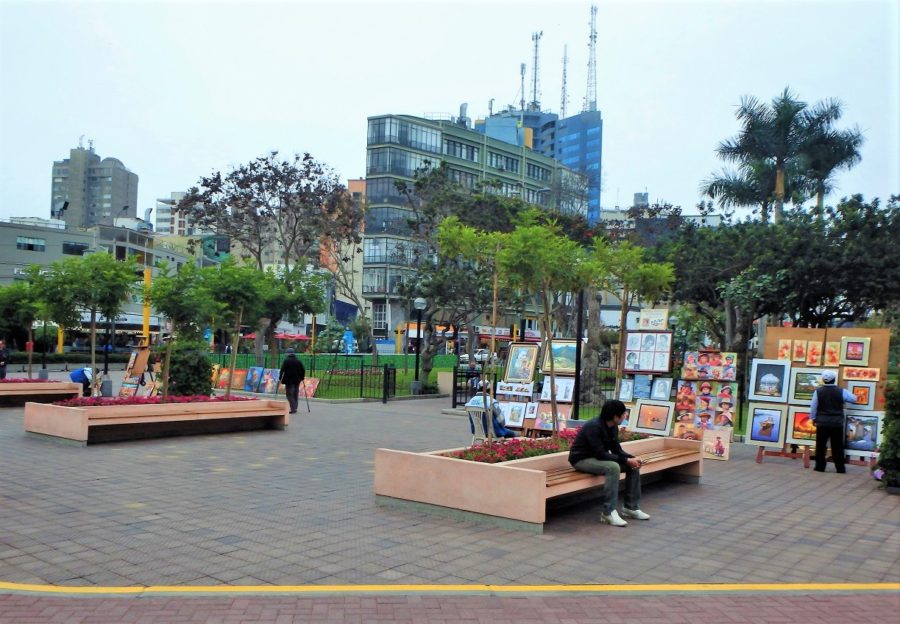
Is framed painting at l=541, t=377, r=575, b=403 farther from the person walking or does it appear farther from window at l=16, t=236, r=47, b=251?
window at l=16, t=236, r=47, b=251

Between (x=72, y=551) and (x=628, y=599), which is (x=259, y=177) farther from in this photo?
(x=628, y=599)

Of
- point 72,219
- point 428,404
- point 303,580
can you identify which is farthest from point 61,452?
point 72,219

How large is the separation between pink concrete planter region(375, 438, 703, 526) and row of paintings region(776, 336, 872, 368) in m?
7.35

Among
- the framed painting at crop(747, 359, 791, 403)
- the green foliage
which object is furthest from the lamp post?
the framed painting at crop(747, 359, 791, 403)

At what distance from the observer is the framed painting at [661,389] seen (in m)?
14.1

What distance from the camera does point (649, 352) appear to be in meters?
14.4

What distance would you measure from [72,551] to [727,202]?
31.5 metres

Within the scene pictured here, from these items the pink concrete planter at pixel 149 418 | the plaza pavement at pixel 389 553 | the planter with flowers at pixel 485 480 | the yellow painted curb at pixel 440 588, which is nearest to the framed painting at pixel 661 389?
the plaza pavement at pixel 389 553

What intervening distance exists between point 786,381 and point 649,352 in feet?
7.92

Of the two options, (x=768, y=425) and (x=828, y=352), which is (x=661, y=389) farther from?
(x=828, y=352)

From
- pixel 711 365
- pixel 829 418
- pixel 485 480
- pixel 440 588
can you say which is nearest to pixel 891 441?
pixel 829 418

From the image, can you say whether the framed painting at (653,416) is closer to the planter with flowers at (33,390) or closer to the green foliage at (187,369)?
the green foliage at (187,369)

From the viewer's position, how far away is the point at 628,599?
18.2 feet

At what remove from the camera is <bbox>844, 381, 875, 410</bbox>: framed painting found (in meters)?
12.7
